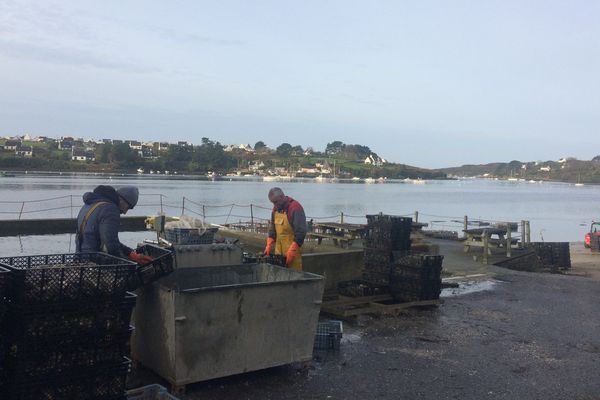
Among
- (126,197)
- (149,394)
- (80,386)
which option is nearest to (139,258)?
(126,197)

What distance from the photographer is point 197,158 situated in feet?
594

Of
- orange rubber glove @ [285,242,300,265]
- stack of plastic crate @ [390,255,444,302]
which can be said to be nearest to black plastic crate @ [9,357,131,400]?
orange rubber glove @ [285,242,300,265]

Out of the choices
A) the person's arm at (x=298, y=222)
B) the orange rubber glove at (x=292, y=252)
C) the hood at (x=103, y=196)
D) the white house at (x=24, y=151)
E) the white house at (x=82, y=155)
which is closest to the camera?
the hood at (x=103, y=196)

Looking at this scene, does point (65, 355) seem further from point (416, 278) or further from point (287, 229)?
point (416, 278)

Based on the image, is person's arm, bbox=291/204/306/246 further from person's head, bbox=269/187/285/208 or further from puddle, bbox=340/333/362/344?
puddle, bbox=340/333/362/344

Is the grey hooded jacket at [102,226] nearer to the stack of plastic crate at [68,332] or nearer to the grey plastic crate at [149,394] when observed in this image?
the stack of plastic crate at [68,332]

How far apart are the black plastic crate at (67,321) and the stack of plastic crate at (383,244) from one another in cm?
676

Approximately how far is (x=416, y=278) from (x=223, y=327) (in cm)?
523

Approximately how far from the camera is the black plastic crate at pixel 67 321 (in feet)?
14.3

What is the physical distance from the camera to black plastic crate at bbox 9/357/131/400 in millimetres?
4320

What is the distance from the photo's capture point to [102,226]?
20.0ft

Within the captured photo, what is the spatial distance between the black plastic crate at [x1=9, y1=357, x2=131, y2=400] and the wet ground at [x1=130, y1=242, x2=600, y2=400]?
1.22 m

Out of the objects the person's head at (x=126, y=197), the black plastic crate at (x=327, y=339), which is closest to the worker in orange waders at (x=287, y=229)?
the black plastic crate at (x=327, y=339)

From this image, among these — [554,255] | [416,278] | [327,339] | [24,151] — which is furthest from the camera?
[24,151]
